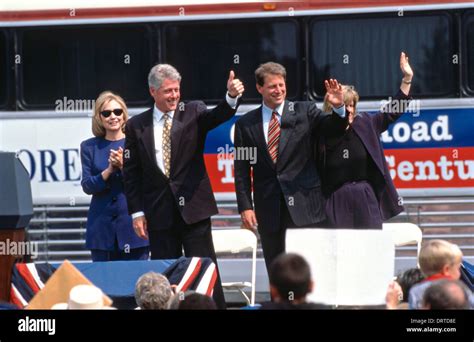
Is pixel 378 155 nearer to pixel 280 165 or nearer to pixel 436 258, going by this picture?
pixel 280 165

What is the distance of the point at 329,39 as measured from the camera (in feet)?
28.2

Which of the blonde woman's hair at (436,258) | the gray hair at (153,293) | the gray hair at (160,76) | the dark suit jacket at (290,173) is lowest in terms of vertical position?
the gray hair at (153,293)

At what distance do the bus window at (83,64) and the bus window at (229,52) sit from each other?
12.1 inches

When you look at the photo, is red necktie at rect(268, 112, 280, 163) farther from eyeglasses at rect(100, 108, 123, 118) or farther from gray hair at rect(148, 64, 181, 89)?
eyeglasses at rect(100, 108, 123, 118)

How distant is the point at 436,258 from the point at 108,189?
2.64 m

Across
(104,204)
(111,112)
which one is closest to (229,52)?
(111,112)

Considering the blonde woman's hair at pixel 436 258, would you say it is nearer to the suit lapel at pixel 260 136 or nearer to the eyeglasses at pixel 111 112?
the suit lapel at pixel 260 136

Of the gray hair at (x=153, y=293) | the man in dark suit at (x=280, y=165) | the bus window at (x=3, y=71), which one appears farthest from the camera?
the bus window at (x=3, y=71)

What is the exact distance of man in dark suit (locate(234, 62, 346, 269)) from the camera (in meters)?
7.36

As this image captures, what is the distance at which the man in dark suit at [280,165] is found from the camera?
7355 mm

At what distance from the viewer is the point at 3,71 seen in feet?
29.3

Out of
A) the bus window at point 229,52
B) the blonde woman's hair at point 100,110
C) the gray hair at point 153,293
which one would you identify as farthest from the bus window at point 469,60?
the gray hair at point 153,293
